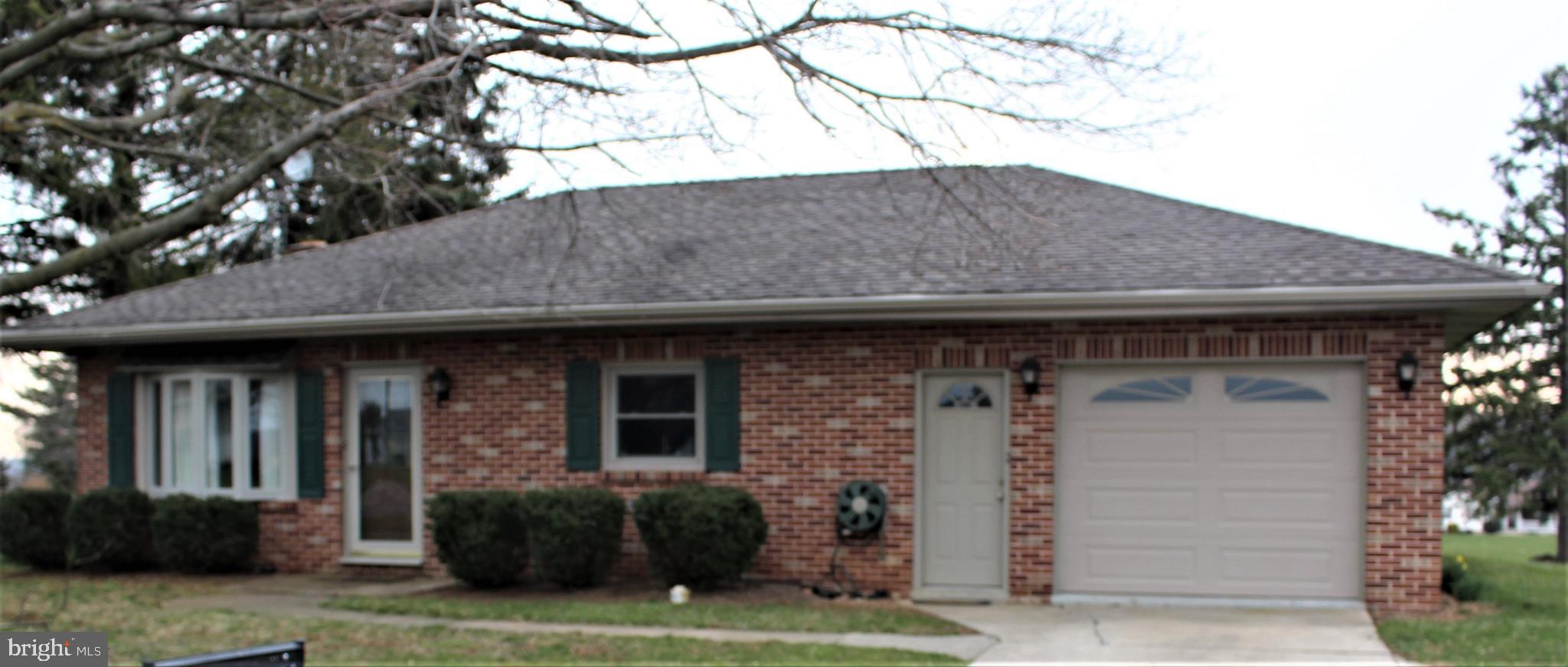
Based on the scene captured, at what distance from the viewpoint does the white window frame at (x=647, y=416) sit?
1125 centimetres

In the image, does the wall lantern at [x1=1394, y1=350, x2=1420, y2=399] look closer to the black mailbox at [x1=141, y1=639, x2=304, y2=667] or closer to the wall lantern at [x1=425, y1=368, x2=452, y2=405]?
the black mailbox at [x1=141, y1=639, x2=304, y2=667]

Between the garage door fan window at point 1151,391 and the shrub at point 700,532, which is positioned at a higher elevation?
the garage door fan window at point 1151,391

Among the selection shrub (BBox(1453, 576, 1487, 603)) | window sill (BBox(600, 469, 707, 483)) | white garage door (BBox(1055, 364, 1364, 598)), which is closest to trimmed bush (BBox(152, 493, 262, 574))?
window sill (BBox(600, 469, 707, 483))

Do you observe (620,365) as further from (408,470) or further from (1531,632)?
(1531,632)

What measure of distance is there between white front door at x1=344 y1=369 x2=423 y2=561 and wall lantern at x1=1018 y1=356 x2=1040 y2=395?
5.86 metres

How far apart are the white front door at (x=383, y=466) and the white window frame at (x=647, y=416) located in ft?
6.71

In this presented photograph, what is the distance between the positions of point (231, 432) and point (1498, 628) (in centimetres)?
1150

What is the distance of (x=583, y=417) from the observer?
37.5 ft

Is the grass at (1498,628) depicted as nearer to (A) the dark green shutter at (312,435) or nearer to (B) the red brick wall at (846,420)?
(B) the red brick wall at (846,420)

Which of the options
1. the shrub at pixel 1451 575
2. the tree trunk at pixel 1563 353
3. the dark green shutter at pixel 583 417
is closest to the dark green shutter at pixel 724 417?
the dark green shutter at pixel 583 417

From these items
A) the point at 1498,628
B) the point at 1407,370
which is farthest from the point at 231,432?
the point at 1498,628

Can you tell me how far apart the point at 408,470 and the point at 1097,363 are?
6.64 m

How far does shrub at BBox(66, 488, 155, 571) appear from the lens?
12.5 m

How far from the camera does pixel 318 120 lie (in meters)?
10.8
